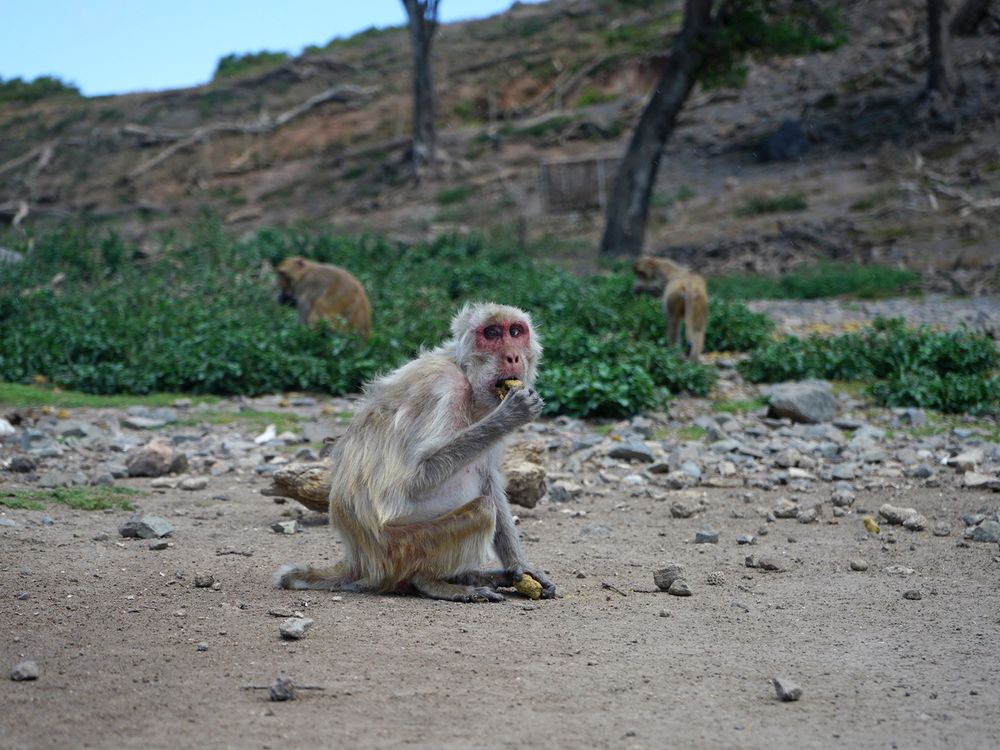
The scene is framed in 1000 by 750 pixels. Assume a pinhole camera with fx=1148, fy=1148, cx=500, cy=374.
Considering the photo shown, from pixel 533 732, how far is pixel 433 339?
26.4ft

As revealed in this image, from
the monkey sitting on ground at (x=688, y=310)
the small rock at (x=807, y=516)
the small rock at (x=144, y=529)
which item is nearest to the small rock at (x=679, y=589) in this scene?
the small rock at (x=807, y=516)

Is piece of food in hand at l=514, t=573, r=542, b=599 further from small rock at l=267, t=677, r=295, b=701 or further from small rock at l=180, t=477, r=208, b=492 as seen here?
small rock at l=180, t=477, r=208, b=492

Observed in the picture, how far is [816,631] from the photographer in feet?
15.3

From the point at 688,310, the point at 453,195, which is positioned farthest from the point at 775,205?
the point at 688,310

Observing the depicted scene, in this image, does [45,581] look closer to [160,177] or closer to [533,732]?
[533,732]

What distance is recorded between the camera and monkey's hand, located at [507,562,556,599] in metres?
5.10

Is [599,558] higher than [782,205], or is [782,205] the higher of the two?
[782,205]

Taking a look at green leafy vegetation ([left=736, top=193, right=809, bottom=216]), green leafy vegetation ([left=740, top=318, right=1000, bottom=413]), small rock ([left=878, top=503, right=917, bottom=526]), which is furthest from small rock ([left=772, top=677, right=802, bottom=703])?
green leafy vegetation ([left=736, top=193, right=809, bottom=216])

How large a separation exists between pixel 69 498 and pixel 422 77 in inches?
901

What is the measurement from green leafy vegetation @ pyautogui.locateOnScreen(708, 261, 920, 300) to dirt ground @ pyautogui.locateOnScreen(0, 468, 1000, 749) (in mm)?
10238

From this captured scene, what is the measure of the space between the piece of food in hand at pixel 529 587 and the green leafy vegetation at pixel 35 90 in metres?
43.4

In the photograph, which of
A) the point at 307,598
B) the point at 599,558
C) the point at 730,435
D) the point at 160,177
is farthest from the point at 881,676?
the point at 160,177

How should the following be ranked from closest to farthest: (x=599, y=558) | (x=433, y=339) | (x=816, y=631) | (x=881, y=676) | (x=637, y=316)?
(x=881, y=676)
(x=816, y=631)
(x=599, y=558)
(x=433, y=339)
(x=637, y=316)

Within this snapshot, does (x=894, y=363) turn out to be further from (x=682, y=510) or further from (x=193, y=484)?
(x=193, y=484)
